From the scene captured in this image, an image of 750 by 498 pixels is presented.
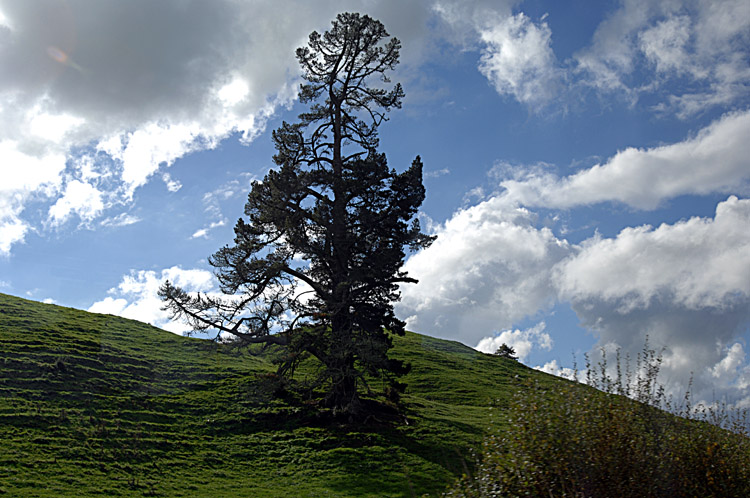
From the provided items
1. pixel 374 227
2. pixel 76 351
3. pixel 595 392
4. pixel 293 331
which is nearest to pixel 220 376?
pixel 76 351

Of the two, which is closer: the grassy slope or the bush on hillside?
the bush on hillside

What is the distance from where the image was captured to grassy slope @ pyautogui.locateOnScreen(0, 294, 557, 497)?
23.1 meters

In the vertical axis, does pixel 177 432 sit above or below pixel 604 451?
below

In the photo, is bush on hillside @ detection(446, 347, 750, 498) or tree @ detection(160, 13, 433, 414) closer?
bush on hillside @ detection(446, 347, 750, 498)

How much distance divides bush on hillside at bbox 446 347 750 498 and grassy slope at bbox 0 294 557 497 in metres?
4.60

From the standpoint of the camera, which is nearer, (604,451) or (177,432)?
(604,451)

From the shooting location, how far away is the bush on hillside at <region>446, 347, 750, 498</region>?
10.6 m

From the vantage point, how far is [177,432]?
2961cm

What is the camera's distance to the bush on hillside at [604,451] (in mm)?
10555

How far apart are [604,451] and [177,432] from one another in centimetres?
2493

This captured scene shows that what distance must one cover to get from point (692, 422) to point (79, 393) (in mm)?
31129

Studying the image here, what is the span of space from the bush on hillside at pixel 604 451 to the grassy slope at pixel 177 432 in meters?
4.60

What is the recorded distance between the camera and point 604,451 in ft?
35.3

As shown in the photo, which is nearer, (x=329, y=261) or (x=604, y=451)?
(x=604, y=451)
